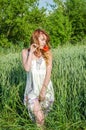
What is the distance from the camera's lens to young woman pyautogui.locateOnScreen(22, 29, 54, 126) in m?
4.77

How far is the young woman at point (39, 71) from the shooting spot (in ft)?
15.6

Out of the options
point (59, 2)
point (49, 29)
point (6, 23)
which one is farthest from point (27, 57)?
point (59, 2)

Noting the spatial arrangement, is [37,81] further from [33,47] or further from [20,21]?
[20,21]

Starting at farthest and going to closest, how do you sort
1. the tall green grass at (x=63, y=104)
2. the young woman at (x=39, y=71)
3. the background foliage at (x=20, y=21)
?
the background foliage at (x=20, y=21)
the young woman at (x=39, y=71)
the tall green grass at (x=63, y=104)

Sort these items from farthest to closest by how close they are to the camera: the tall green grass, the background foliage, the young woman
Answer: the background foliage
the young woman
the tall green grass

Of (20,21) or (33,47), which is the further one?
(20,21)

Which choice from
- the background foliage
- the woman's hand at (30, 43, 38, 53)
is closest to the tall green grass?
the woman's hand at (30, 43, 38, 53)

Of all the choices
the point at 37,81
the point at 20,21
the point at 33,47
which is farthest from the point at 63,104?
the point at 20,21

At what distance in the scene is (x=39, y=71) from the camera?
4883mm

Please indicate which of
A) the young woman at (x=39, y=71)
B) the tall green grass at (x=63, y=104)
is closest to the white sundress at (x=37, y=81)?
the young woman at (x=39, y=71)

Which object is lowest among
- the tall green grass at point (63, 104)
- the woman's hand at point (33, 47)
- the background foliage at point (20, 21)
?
the tall green grass at point (63, 104)

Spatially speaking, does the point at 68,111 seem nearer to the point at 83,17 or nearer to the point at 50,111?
the point at 50,111

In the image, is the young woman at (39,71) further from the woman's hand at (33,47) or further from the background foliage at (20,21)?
the background foliage at (20,21)

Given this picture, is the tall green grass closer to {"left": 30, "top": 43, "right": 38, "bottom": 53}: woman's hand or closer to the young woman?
the young woman
